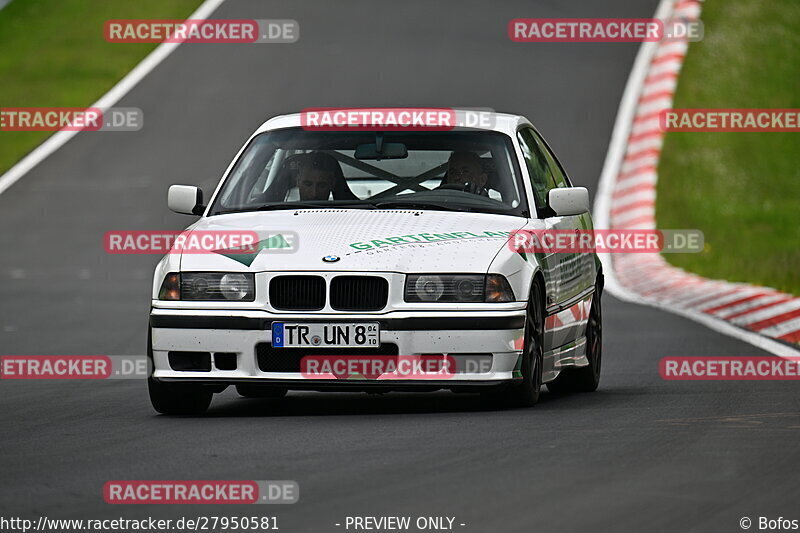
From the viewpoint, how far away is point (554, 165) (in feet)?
38.1

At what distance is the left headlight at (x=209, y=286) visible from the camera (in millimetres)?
9031

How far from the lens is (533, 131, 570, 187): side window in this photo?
11367mm

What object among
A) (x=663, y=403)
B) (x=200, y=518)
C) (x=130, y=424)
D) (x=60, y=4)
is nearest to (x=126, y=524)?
(x=200, y=518)

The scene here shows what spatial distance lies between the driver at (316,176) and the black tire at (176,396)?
4.30ft

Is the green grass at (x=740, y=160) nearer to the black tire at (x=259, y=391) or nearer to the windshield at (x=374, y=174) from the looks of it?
the windshield at (x=374, y=174)

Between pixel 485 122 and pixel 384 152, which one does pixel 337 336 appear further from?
pixel 485 122

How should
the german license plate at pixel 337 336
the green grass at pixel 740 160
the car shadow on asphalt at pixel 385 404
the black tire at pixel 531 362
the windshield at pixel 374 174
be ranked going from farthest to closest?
1. the green grass at pixel 740 160
2. the windshield at pixel 374 174
3. the car shadow on asphalt at pixel 385 404
4. the black tire at pixel 531 362
5. the german license plate at pixel 337 336

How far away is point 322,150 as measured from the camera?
10352 mm

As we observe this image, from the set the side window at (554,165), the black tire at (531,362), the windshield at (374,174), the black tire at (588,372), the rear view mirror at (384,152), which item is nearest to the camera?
the black tire at (531,362)

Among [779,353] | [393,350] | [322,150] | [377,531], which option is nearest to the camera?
[377,531]

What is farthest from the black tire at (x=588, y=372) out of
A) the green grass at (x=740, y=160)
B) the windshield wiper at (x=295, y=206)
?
the green grass at (x=740, y=160)

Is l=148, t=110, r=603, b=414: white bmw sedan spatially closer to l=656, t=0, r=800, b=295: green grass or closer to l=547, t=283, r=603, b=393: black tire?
l=547, t=283, r=603, b=393: black tire

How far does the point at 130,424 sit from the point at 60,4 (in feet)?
91.8

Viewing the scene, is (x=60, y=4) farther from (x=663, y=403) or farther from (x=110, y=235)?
(x=663, y=403)
